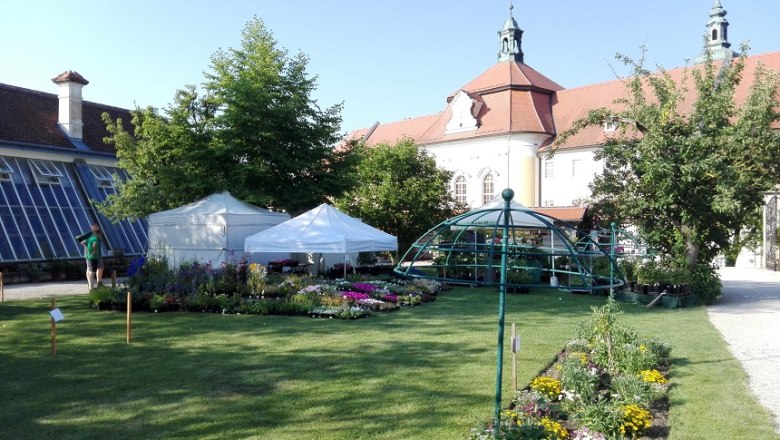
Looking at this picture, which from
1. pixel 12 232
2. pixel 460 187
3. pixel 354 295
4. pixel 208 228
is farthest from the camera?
pixel 460 187

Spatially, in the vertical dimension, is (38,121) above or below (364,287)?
above

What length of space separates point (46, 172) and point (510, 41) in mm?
42460

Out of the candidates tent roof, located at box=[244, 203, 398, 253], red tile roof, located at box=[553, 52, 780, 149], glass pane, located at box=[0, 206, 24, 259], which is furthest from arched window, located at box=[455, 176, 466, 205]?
glass pane, located at box=[0, 206, 24, 259]

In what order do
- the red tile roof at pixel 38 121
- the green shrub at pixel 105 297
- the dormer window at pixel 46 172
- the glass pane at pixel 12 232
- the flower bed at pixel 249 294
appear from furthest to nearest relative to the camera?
1. the red tile roof at pixel 38 121
2. the dormer window at pixel 46 172
3. the glass pane at pixel 12 232
4. the green shrub at pixel 105 297
5. the flower bed at pixel 249 294

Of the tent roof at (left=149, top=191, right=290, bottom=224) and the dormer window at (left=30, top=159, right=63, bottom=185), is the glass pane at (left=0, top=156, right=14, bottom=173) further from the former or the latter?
the tent roof at (left=149, top=191, right=290, bottom=224)

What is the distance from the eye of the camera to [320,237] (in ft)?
55.4

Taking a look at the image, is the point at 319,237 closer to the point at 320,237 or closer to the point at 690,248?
the point at 320,237

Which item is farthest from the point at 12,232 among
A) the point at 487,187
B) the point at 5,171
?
the point at 487,187

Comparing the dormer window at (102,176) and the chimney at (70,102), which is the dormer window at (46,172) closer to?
the dormer window at (102,176)

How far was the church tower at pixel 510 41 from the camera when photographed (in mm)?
55906

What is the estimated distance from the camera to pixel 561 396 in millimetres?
6590

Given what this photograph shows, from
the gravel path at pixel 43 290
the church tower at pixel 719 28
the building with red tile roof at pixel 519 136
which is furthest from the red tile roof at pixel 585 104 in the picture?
the gravel path at pixel 43 290

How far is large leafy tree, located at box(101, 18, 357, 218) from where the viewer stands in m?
21.0

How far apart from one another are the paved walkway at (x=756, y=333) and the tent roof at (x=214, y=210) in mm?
13582
